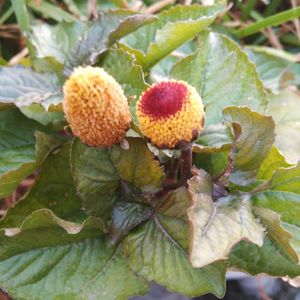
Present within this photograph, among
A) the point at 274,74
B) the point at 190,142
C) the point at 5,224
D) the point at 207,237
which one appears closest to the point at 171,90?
the point at 190,142

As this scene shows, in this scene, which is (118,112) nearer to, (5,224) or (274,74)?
(5,224)

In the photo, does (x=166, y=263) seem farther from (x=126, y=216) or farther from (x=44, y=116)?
(x=44, y=116)

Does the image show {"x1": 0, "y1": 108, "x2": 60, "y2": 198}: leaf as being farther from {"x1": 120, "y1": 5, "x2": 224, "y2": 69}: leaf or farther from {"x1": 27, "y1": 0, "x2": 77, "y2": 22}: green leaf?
{"x1": 27, "y1": 0, "x2": 77, "y2": 22}: green leaf

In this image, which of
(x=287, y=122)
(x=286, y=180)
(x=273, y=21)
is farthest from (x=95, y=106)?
(x=273, y=21)

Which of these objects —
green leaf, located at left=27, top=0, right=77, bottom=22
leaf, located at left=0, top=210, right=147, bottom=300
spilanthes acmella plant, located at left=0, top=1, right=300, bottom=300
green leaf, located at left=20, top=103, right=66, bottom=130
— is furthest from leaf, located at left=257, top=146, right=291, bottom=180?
green leaf, located at left=27, top=0, right=77, bottom=22

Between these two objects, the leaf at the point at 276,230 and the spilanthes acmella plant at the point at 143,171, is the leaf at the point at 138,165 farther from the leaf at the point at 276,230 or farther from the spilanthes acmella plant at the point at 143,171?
the leaf at the point at 276,230

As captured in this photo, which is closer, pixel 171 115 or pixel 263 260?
pixel 171 115
